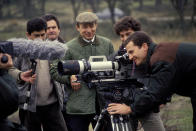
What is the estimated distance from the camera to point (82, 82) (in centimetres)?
462

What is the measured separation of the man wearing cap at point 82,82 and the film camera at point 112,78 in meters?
0.59

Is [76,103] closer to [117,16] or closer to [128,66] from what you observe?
[128,66]

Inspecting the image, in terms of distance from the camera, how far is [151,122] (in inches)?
171

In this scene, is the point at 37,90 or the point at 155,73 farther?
the point at 37,90

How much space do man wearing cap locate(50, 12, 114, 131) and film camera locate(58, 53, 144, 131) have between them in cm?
59

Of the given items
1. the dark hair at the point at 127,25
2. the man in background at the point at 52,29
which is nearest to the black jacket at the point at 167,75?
the dark hair at the point at 127,25

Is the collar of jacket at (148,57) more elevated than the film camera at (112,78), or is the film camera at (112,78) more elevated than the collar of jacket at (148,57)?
the collar of jacket at (148,57)

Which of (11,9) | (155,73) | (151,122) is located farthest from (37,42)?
(11,9)

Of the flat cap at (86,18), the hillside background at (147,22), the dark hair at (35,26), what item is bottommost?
the hillside background at (147,22)

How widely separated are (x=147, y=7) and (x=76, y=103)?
42.6m

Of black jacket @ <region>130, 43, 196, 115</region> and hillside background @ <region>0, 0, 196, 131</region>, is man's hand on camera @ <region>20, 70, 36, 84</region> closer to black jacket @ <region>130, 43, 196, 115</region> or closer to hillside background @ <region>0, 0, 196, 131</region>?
black jacket @ <region>130, 43, 196, 115</region>

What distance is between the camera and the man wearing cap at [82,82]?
4.58 m

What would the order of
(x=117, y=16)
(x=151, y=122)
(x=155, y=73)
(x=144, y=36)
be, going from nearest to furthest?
(x=155, y=73), (x=144, y=36), (x=151, y=122), (x=117, y=16)

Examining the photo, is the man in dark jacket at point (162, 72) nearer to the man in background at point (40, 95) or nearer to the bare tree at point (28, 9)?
the man in background at point (40, 95)
